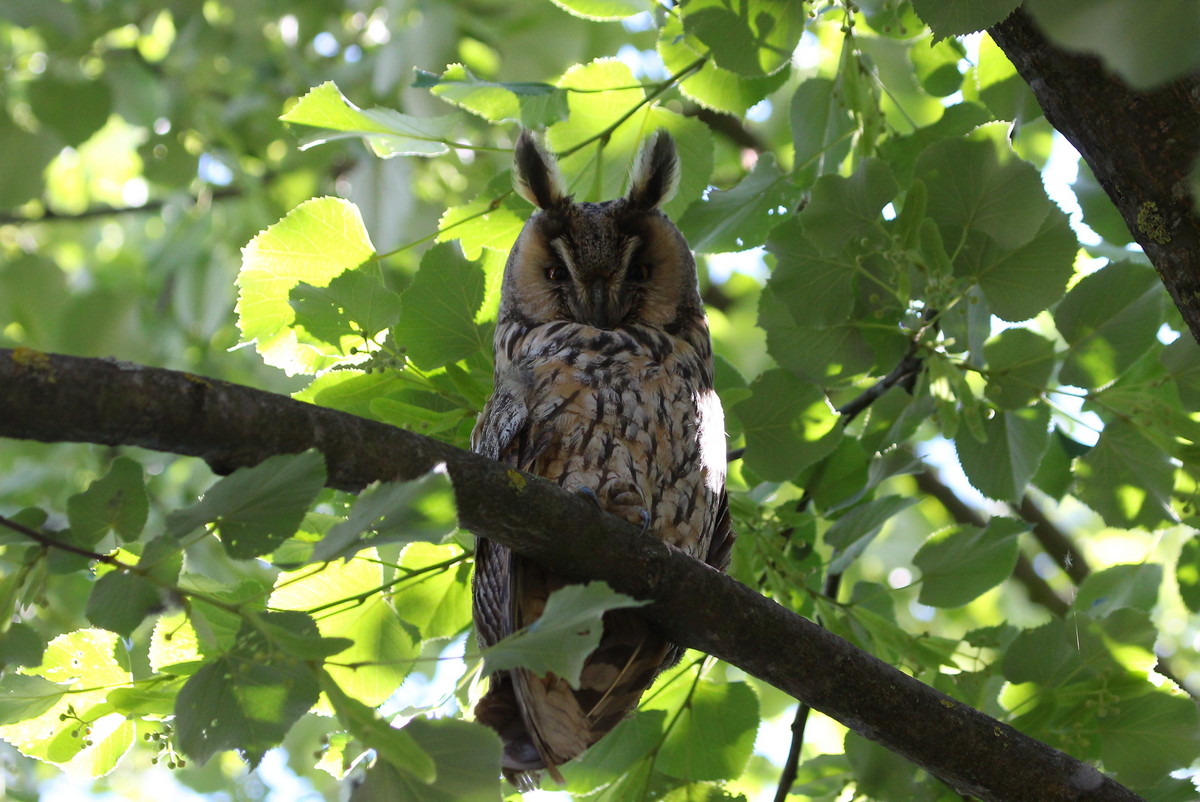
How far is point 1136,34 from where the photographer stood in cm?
65

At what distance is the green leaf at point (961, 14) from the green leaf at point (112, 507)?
1.15 metres

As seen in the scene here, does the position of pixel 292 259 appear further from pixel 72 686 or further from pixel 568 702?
pixel 568 702

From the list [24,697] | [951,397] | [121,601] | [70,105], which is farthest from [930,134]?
[70,105]

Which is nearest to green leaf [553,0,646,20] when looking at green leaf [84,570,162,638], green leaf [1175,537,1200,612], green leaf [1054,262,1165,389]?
green leaf [1054,262,1165,389]

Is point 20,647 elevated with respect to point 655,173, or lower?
lower

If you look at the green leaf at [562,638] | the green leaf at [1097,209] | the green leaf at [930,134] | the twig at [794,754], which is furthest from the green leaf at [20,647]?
the green leaf at [1097,209]

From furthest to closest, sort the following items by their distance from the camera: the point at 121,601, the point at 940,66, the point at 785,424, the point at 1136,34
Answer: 1. the point at 940,66
2. the point at 785,424
3. the point at 121,601
4. the point at 1136,34

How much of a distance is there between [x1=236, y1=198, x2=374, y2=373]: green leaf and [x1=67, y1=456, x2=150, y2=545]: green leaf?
711 mm

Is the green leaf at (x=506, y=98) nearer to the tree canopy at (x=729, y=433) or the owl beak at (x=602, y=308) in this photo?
the tree canopy at (x=729, y=433)

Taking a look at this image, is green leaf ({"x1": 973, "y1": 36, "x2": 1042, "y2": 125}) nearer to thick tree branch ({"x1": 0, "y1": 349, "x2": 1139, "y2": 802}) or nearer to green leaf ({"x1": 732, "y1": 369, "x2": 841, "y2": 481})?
green leaf ({"x1": 732, "y1": 369, "x2": 841, "y2": 481})

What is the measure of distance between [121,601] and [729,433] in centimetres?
132

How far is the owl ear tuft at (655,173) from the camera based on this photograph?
7.31 feet

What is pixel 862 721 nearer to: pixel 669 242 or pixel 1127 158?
pixel 1127 158

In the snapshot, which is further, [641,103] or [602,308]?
[602,308]
